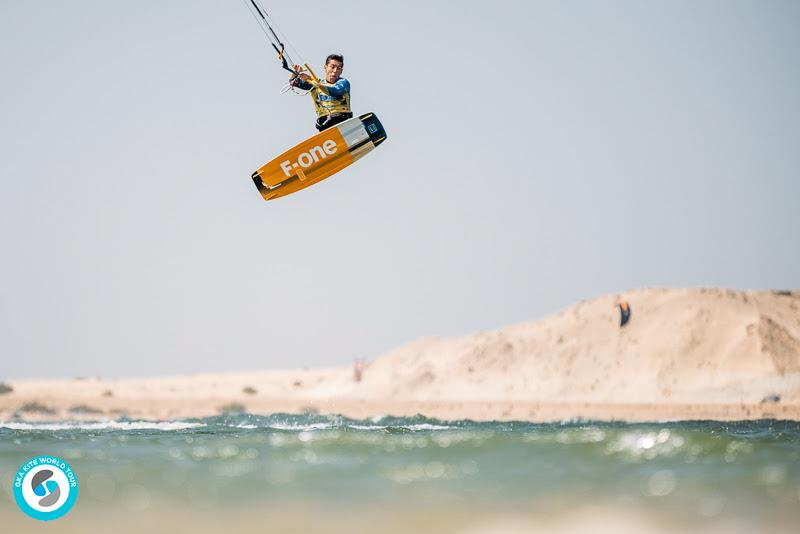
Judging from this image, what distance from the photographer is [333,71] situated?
14547 mm

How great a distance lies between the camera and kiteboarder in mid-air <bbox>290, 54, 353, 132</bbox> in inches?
564

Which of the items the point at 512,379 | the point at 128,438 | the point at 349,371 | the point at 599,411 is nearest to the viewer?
the point at 128,438

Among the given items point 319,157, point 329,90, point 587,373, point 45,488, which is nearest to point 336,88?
point 329,90

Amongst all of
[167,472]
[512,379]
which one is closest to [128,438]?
[167,472]

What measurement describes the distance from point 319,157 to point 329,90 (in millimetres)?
2238

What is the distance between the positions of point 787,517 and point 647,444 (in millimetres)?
3550

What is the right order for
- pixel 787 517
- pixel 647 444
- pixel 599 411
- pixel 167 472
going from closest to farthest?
pixel 787 517 → pixel 167 472 → pixel 647 444 → pixel 599 411

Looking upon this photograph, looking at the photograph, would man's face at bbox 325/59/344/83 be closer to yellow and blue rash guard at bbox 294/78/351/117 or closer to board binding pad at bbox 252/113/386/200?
yellow and blue rash guard at bbox 294/78/351/117

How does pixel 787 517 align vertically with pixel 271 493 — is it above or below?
below

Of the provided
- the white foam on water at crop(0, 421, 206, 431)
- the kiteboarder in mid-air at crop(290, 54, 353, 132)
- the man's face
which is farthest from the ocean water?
the white foam on water at crop(0, 421, 206, 431)

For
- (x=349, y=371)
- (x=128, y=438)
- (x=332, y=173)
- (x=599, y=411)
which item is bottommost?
(x=599, y=411)

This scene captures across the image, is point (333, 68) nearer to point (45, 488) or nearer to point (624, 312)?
point (45, 488)

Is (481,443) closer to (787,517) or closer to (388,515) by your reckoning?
(388,515)

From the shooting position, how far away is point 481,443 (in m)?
13.3
